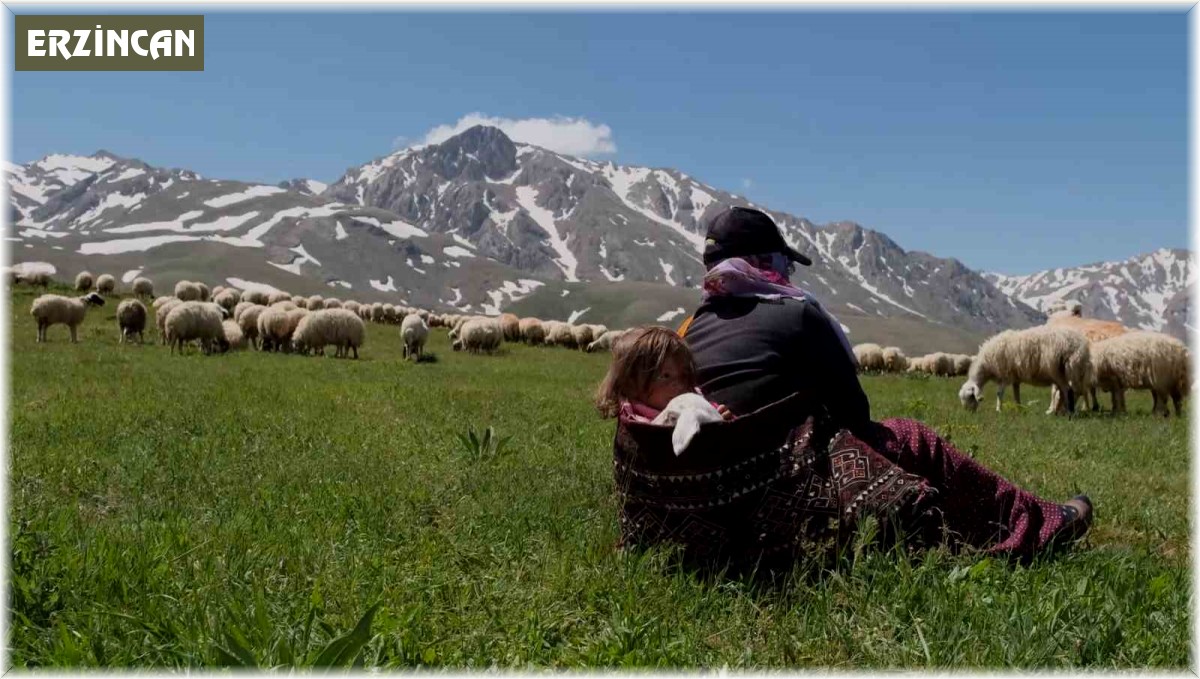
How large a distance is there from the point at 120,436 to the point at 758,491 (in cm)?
657

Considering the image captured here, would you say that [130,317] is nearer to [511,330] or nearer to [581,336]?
[511,330]

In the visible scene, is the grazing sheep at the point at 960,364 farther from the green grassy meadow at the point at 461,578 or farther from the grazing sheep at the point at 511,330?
the green grassy meadow at the point at 461,578

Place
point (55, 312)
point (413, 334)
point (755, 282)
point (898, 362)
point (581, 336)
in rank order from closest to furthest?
1. point (755, 282)
2. point (55, 312)
3. point (413, 334)
4. point (898, 362)
5. point (581, 336)

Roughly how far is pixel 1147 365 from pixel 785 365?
1537cm

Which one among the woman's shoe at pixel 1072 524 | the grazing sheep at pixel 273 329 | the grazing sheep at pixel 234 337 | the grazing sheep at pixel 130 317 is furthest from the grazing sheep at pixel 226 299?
the woman's shoe at pixel 1072 524

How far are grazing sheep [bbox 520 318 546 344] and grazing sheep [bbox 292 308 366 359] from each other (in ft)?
53.2

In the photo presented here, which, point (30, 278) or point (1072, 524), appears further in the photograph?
point (30, 278)

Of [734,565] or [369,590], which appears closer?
[369,590]

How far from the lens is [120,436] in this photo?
27.0ft

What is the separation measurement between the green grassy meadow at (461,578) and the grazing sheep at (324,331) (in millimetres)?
22838

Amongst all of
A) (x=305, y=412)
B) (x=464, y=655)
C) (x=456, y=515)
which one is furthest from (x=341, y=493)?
(x=305, y=412)

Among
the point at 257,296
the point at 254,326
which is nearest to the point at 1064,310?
the point at 254,326

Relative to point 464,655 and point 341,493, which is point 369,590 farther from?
point 341,493

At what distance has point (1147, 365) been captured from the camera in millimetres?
16719
